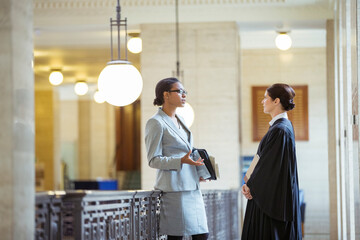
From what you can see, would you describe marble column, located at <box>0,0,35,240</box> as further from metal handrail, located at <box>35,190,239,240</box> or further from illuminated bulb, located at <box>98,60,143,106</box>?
illuminated bulb, located at <box>98,60,143,106</box>

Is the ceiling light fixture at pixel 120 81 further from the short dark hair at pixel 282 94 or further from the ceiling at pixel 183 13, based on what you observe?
the ceiling at pixel 183 13

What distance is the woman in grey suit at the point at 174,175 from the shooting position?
446 cm

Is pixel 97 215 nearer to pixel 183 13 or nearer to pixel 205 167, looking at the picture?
pixel 205 167

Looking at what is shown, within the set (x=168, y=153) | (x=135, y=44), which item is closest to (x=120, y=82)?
(x=168, y=153)

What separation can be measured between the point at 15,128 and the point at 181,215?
1.72m

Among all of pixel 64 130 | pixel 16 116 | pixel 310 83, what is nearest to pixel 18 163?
pixel 16 116

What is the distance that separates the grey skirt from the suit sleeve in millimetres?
233

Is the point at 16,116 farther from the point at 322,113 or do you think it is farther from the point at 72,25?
the point at 322,113

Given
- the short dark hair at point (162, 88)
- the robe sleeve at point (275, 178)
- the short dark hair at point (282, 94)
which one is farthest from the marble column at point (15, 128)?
the short dark hair at point (282, 94)

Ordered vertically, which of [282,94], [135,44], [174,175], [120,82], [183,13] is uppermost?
[183,13]

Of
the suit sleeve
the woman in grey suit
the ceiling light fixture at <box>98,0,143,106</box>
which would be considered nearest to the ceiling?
the ceiling light fixture at <box>98,0,143,106</box>

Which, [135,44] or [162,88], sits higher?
[135,44]

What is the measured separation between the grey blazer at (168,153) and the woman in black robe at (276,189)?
68cm

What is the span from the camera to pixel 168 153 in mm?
4574
